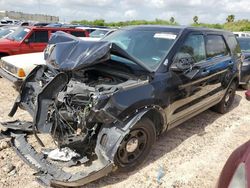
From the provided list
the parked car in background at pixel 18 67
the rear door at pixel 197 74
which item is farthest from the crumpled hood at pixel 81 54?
the parked car in background at pixel 18 67

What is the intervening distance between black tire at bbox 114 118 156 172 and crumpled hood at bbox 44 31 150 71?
776mm

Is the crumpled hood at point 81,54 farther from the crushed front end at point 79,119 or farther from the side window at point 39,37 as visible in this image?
the side window at point 39,37

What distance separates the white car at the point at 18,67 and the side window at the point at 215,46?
3.61 m

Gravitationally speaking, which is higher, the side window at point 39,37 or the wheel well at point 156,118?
the side window at point 39,37

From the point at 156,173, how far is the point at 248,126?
2768 mm

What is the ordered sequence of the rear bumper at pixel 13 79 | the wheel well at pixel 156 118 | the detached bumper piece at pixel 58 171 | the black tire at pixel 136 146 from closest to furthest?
the detached bumper piece at pixel 58 171 → the black tire at pixel 136 146 → the wheel well at pixel 156 118 → the rear bumper at pixel 13 79

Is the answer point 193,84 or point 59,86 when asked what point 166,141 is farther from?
point 59,86

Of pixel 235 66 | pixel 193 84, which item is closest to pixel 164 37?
pixel 193 84

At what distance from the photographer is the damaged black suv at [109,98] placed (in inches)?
137

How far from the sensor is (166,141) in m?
4.85

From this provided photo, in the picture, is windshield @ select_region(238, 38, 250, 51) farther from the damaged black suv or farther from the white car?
the white car

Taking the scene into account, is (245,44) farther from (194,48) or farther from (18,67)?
(18,67)

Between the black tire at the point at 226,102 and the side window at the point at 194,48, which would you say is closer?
the side window at the point at 194,48

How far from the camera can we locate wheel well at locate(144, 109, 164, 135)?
153 inches
